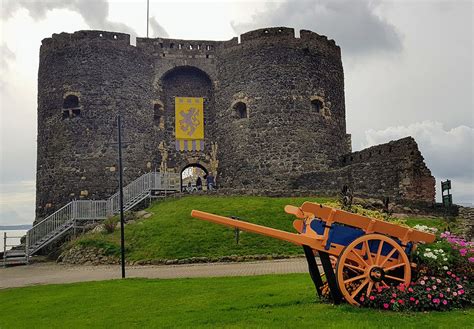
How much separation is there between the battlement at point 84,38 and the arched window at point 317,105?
11.7 meters

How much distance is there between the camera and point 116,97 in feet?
102

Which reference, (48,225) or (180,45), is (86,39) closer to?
(180,45)

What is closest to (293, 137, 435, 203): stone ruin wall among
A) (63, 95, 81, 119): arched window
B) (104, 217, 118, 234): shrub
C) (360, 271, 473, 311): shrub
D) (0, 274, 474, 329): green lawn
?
(104, 217, 118, 234): shrub

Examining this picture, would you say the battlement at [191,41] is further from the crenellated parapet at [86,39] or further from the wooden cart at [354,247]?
the wooden cart at [354,247]

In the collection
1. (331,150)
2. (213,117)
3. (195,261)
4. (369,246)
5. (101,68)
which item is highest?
(101,68)

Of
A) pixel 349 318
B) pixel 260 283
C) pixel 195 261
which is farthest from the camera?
pixel 195 261

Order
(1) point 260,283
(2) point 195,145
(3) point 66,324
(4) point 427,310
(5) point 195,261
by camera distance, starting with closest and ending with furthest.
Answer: (4) point 427,310
(3) point 66,324
(1) point 260,283
(5) point 195,261
(2) point 195,145

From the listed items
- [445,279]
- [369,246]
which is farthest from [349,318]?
[445,279]

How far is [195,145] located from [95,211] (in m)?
8.84

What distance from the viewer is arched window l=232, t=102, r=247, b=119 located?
32147mm

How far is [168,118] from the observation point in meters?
33.5

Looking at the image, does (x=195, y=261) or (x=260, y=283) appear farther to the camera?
(x=195, y=261)

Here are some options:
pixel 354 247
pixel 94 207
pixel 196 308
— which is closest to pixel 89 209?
pixel 94 207

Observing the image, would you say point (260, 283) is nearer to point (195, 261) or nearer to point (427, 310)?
point (427, 310)
